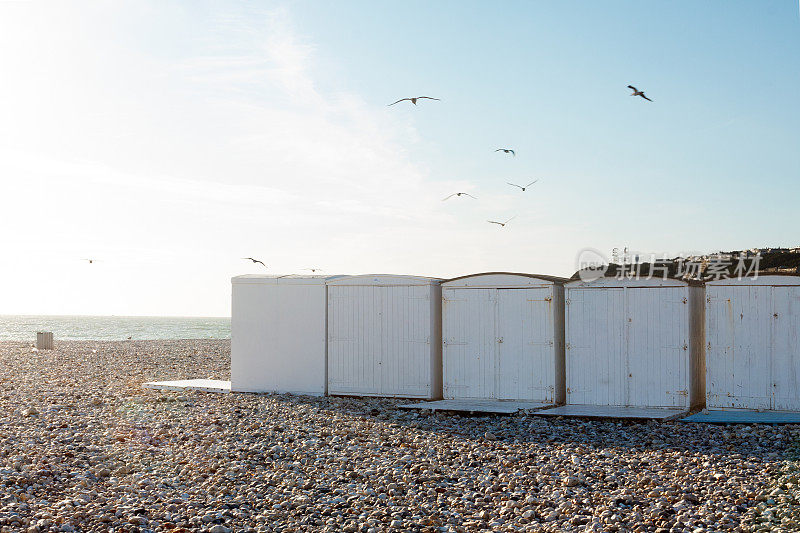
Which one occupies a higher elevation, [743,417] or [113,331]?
[743,417]

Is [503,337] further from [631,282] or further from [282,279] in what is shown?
[282,279]

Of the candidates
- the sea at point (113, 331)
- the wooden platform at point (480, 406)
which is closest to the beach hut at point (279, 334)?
the wooden platform at point (480, 406)

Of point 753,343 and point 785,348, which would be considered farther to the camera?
point 753,343

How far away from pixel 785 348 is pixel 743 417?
118 centimetres

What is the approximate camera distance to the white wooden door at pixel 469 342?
1149cm

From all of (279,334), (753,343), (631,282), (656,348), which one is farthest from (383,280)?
(753,343)

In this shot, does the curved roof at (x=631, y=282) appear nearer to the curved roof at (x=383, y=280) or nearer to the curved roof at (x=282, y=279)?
the curved roof at (x=383, y=280)

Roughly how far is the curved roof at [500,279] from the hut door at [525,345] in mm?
127

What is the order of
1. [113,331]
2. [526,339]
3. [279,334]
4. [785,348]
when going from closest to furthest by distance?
[785,348], [526,339], [279,334], [113,331]

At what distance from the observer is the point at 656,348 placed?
1059cm

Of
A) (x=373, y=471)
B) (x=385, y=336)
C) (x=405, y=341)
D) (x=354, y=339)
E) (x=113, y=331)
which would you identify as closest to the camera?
(x=373, y=471)

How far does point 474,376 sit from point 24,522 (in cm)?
715

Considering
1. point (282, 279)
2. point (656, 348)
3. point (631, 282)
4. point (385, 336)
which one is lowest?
point (656, 348)

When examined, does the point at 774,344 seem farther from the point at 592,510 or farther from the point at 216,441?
the point at 216,441
